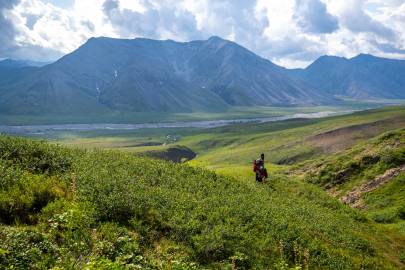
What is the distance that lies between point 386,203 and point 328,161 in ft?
50.4

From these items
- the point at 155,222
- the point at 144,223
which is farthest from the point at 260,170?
the point at 144,223

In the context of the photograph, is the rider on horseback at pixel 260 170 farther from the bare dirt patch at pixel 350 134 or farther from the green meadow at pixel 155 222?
the bare dirt patch at pixel 350 134

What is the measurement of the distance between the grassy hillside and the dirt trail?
17779 mm

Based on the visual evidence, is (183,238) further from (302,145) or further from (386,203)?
(302,145)

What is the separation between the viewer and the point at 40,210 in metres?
17.7

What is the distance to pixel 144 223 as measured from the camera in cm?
1916

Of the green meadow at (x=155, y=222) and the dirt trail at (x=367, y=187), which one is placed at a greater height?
the green meadow at (x=155, y=222)

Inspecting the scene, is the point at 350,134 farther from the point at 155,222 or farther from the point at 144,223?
the point at 144,223

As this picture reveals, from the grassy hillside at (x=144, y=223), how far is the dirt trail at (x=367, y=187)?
17779mm

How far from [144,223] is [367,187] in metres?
38.7

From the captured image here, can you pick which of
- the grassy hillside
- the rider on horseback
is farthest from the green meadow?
the rider on horseback

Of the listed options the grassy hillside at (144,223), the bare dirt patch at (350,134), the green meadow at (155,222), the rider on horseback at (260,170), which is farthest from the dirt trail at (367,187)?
the bare dirt patch at (350,134)

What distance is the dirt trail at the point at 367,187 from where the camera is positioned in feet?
161

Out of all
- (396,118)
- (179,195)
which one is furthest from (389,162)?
(396,118)
